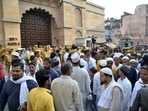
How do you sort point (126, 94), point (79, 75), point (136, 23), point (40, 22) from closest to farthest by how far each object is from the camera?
point (126, 94) < point (79, 75) < point (40, 22) < point (136, 23)

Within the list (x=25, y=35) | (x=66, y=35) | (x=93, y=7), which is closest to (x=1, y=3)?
(x=25, y=35)

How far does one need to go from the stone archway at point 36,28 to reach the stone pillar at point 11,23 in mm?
1692

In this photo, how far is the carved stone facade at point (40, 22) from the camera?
1438cm

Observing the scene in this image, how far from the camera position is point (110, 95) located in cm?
315

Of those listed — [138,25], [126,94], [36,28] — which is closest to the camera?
[126,94]

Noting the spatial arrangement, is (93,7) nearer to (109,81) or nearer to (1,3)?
(1,3)

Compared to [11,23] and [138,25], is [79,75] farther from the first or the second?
[138,25]

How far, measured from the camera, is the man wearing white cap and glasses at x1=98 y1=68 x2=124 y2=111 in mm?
3062

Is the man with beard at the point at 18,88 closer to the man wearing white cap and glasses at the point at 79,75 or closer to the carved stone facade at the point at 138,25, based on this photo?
the man wearing white cap and glasses at the point at 79,75

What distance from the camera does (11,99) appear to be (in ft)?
10.1

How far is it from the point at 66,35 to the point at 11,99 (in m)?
16.9

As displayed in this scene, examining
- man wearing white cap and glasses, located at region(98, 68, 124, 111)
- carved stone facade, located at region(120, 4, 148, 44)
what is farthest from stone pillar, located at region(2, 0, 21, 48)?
carved stone facade, located at region(120, 4, 148, 44)

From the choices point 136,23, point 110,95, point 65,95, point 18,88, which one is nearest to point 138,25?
point 136,23

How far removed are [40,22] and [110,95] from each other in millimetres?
15934
